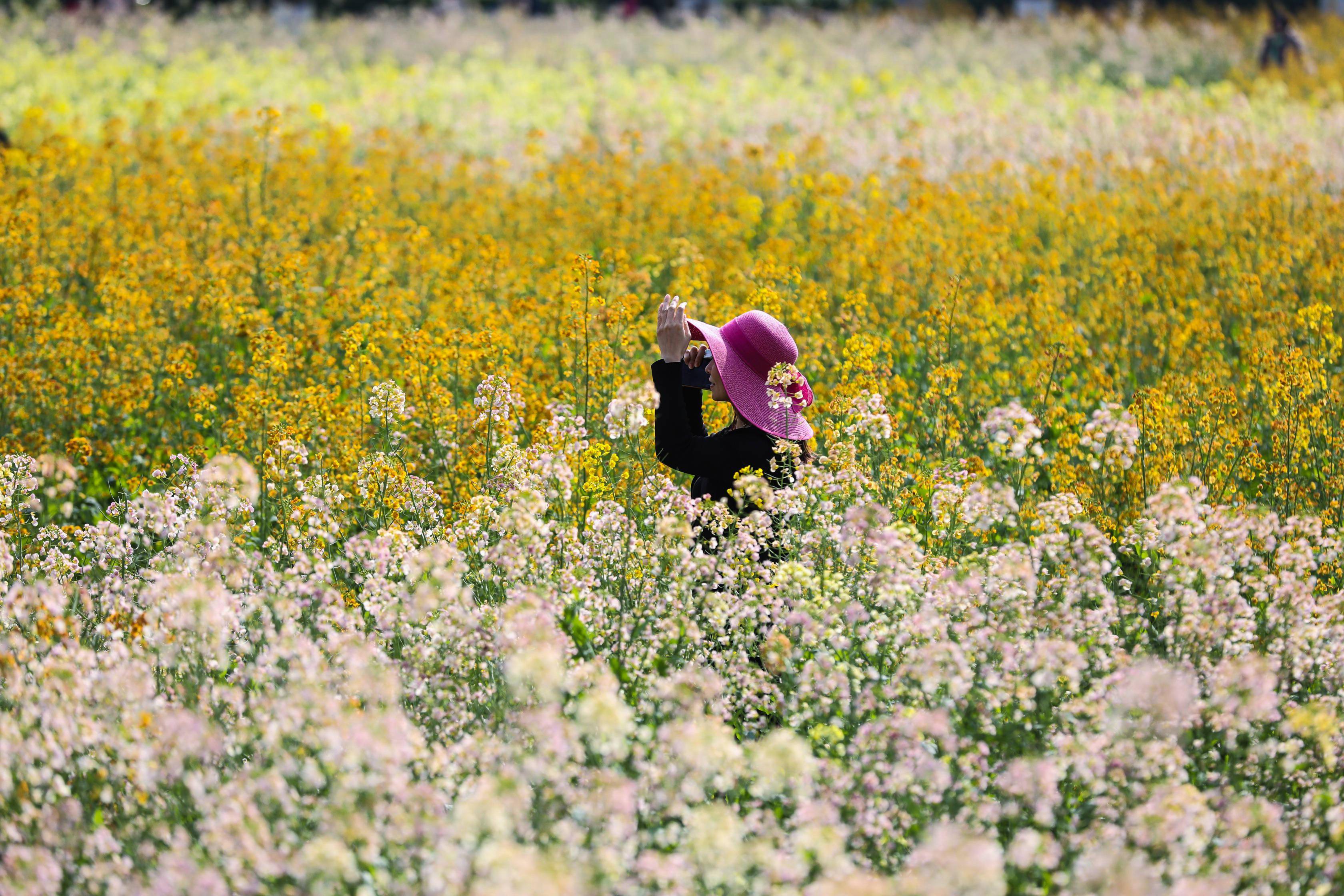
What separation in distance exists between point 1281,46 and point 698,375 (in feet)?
61.9

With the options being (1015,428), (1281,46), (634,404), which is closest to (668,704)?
(634,404)

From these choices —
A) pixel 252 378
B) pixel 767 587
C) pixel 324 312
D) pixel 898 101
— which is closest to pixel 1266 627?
pixel 767 587

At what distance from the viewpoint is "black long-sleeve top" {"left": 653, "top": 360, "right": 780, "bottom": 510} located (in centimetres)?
492

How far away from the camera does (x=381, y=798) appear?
10.2 feet

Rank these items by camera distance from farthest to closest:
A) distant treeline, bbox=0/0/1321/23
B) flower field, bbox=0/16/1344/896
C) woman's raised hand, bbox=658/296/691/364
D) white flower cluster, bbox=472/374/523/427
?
distant treeline, bbox=0/0/1321/23
white flower cluster, bbox=472/374/523/427
woman's raised hand, bbox=658/296/691/364
flower field, bbox=0/16/1344/896

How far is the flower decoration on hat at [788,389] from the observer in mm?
4844

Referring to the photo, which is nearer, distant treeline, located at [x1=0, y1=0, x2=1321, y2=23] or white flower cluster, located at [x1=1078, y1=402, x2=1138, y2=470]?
white flower cluster, located at [x1=1078, y1=402, x2=1138, y2=470]

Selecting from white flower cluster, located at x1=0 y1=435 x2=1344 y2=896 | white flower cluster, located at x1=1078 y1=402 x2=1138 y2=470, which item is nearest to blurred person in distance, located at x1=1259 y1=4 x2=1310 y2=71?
white flower cluster, located at x1=0 y1=435 x2=1344 y2=896

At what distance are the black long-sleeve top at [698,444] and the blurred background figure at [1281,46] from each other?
18.4 m

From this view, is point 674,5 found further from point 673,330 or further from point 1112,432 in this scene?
point 1112,432

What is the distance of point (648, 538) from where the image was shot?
5004 mm

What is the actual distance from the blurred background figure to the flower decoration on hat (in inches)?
720

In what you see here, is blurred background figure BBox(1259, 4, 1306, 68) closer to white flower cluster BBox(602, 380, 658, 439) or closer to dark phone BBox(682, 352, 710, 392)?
dark phone BBox(682, 352, 710, 392)

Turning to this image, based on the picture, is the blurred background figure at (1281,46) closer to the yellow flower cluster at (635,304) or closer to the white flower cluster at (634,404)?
the yellow flower cluster at (635,304)
